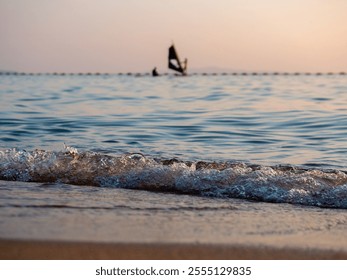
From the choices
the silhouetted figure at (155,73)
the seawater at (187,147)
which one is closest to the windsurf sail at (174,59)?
the silhouetted figure at (155,73)

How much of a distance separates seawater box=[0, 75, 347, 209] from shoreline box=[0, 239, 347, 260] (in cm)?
139

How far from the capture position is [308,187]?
4770 millimetres

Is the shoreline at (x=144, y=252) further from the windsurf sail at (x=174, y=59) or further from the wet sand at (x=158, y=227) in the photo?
the windsurf sail at (x=174, y=59)

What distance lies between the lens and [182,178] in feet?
16.4

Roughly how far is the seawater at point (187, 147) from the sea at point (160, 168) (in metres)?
0.01

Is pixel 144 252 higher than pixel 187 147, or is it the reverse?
pixel 144 252

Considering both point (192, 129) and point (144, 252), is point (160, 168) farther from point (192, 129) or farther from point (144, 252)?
point (192, 129)

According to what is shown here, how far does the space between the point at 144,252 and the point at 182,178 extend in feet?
6.57

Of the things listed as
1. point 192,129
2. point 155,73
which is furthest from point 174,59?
point 192,129

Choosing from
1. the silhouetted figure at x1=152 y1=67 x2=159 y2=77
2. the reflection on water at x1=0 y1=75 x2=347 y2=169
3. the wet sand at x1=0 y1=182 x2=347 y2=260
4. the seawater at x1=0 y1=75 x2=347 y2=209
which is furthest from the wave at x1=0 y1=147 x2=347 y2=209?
the silhouetted figure at x1=152 y1=67 x2=159 y2=77

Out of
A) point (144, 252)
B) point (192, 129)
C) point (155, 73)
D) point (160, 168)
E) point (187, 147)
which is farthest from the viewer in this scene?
point (155, 73)

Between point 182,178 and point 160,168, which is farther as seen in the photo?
point 160,168

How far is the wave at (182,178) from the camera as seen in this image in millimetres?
4574
